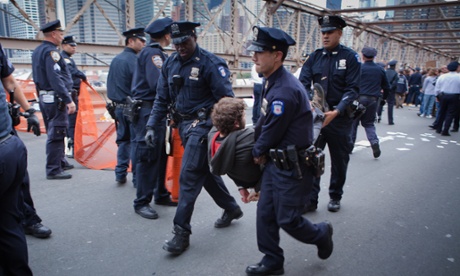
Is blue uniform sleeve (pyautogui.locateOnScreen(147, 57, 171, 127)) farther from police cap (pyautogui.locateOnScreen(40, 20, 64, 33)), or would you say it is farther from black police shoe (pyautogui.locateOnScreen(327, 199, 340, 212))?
police cap (pyautogui.locateOnScreen(40, 20, 64, 33))

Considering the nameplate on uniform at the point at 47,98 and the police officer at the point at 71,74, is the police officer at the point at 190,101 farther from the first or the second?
the police officer at the point at 71,74

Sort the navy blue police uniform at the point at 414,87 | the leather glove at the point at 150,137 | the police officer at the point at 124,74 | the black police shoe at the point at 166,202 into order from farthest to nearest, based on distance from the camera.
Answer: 1. the navy blue police uniform at the point at 414,87
2. the police officer at the point at 124,74
3. the black police shoe at the point at 166,202
4. the leather glove at the point at 150,137

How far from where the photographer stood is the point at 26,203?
10.3ft

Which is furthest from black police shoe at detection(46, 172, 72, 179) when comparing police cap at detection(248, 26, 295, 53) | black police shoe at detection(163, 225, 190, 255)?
police cap at detection(248, 26, 295, 53)

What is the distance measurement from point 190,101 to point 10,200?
163 cm

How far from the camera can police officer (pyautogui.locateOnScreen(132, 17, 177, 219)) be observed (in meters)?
3.69

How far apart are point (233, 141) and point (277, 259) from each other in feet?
3.14

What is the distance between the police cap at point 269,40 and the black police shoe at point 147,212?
2.15 metres

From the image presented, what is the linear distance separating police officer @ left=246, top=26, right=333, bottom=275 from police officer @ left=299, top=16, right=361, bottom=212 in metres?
1.19

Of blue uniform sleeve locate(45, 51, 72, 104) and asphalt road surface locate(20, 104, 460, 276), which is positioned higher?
blue uniform sleeve locate(45, 51, 72, 104)

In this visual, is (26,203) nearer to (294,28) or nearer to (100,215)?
(100,215)

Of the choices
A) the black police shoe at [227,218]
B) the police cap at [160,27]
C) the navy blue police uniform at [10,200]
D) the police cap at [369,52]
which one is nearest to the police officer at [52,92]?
the police cap at [160,27]

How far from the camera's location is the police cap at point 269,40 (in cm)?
233

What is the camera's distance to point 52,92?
188 inches
